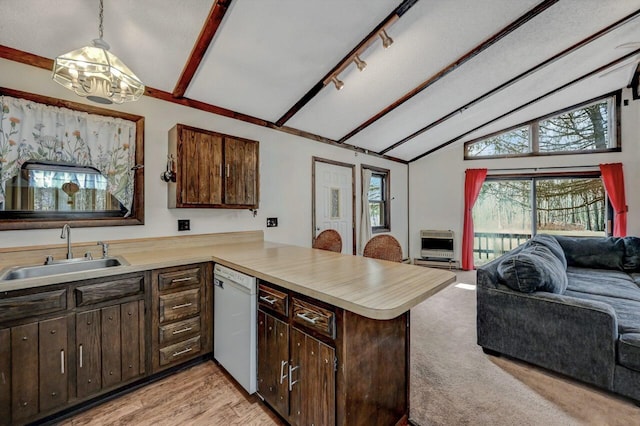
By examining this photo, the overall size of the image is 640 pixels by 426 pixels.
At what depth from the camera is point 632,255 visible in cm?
332

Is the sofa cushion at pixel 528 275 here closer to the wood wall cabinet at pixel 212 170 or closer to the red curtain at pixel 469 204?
the wood wall cabinet at pixel 212 170

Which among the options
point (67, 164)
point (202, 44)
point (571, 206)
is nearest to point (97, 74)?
point (202, 44)

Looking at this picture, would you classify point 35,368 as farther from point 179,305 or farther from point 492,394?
point 492,394

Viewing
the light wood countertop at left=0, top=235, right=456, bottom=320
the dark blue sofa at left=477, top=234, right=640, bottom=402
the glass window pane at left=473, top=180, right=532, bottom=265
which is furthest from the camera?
the glass window pane at left=473, top=180, right=532, bottom=265

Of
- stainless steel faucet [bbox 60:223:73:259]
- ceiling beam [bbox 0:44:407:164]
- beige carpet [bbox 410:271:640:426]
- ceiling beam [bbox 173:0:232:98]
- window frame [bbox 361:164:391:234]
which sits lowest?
beige carpet [bbox 410:271:640:426]

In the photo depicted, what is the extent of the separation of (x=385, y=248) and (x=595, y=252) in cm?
321

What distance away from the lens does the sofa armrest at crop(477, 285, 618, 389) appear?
187 cm

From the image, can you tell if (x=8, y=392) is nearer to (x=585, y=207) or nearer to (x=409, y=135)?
(x=409, y=135)

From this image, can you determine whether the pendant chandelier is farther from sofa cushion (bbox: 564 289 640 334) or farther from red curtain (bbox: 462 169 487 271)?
red curtain (bbox: 462 169 487 271)

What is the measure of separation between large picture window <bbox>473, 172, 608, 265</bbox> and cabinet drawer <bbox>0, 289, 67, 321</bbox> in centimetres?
636

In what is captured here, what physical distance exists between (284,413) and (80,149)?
251 cm

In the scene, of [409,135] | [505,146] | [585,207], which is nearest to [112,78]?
[409,135]

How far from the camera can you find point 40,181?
2.11 meters

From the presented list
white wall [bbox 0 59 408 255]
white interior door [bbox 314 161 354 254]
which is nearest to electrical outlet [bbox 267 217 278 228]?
white wall [bbox 0 59 408 255]
